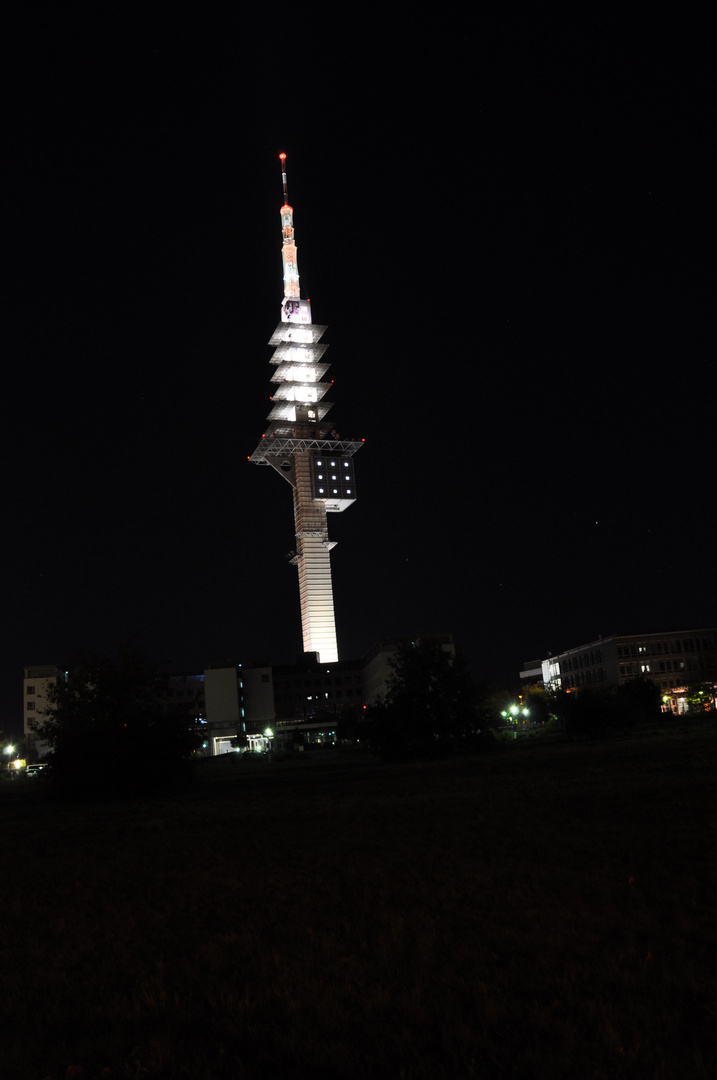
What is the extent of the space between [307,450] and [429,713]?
459 ft

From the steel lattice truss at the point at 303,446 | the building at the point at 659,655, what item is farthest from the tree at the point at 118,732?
the steel lattice truss at the point at 303,446

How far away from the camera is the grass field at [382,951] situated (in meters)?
5.12

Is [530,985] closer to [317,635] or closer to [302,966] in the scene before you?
[302,966]

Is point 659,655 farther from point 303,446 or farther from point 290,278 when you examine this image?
point 290,278

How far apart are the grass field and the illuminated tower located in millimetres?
153808

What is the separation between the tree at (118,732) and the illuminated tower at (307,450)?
426 feet

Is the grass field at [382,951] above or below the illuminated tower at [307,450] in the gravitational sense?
below

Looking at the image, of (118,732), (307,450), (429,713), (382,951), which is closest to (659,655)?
(429,713)

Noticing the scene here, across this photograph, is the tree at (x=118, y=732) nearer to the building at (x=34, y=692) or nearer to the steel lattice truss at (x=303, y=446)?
the building at (x=34, y=692)

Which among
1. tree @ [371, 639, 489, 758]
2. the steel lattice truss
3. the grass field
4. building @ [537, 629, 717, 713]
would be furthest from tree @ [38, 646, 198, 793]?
the steel lattice truss

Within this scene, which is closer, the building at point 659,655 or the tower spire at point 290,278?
the building at point 659,655

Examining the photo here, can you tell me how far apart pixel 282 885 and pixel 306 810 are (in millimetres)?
9769

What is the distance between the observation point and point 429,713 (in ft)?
149

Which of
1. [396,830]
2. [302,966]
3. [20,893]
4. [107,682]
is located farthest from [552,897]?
[107,682]
